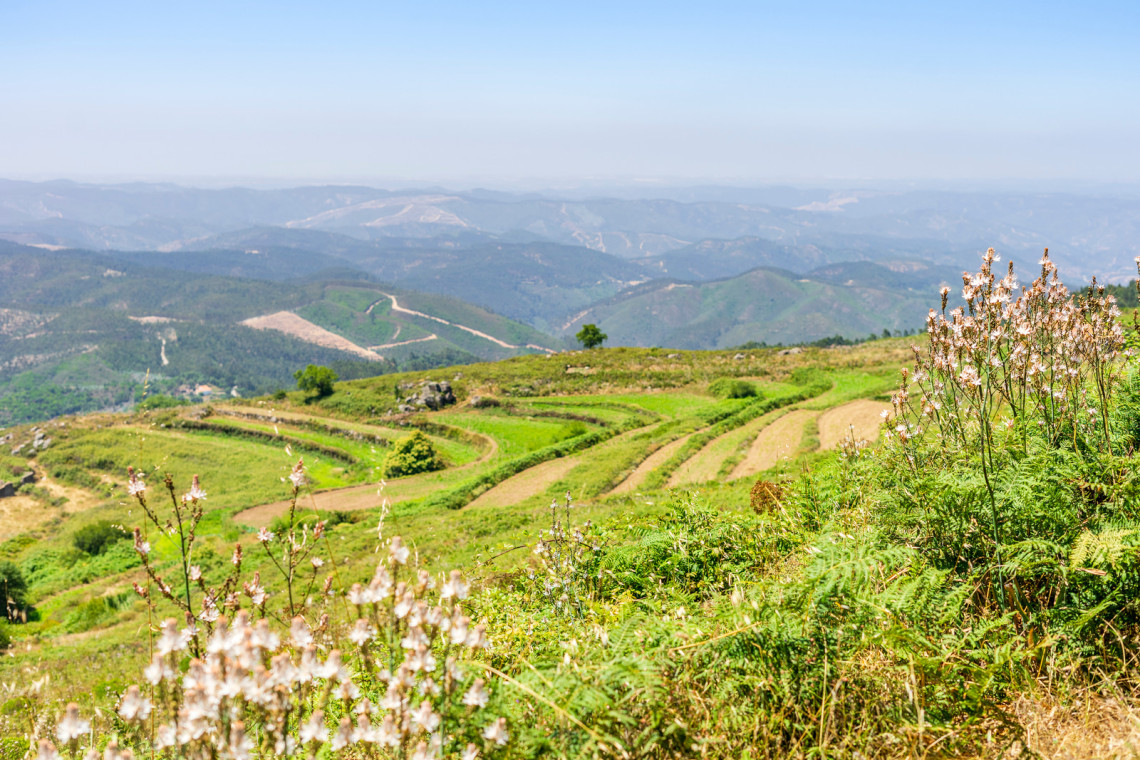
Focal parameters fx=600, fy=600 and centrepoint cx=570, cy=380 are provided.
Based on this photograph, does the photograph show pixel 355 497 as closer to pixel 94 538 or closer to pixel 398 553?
pixel 94 538

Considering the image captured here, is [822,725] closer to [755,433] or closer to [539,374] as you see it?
[755,433]

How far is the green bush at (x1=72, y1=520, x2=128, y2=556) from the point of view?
105 ft

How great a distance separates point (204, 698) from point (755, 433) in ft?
90.0

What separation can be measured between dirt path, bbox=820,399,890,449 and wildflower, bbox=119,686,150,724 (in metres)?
23.4

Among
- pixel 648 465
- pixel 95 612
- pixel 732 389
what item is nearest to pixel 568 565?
pixel 648 465

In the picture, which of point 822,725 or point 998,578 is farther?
point 998,578

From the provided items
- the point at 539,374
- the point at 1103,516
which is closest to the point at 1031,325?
the point at 1103,516

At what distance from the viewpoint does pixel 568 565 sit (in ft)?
17.0

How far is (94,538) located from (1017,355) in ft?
135

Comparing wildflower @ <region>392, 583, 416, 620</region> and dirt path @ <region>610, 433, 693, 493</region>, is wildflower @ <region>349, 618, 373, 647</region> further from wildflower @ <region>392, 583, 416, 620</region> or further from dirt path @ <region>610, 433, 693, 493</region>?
dirt path @ <region>610, 433, 693, 493</region>

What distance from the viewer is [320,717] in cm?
175

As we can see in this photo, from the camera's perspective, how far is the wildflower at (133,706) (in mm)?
1693

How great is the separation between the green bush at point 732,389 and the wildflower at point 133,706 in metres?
39.7

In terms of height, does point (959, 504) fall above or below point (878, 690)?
above
